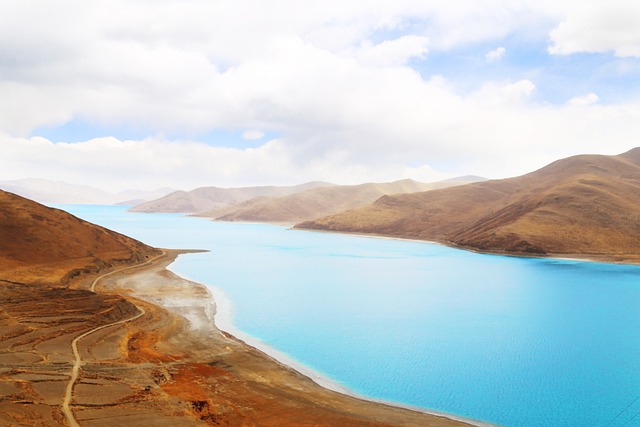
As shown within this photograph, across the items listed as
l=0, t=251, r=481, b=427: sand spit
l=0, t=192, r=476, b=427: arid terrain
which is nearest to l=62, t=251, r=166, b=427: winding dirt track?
l=0, t=192, r=476, b=427: arid terrain

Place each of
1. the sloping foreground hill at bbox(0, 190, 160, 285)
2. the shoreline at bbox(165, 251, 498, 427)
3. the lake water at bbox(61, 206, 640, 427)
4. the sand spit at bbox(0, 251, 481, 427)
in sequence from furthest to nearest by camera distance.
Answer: the sloping foreground hill at bbox(0, 190, 160, 285) → the lake water at bbox(61, 206, 640, 427) → the shoreline at bbox(165, 251, 498, 427) → the sand spit at bbox(0, 251, 481, 427)

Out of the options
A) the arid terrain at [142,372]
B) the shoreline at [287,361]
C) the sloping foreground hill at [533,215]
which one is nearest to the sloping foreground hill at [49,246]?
the arid terrain at [142,372]

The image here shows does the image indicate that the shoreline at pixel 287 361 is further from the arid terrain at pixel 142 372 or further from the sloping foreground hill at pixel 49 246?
the sloping foreground hill at pixel 49 246

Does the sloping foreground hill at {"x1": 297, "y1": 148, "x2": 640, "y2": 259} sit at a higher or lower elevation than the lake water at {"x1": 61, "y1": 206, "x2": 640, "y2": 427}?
higher

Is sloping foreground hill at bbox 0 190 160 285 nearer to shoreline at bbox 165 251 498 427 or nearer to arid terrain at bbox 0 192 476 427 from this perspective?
arid terrain at bbox 0 192 476 427

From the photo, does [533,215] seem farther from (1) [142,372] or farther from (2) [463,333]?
(1) [142,372]

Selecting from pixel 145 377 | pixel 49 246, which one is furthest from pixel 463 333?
pixel 49 246
